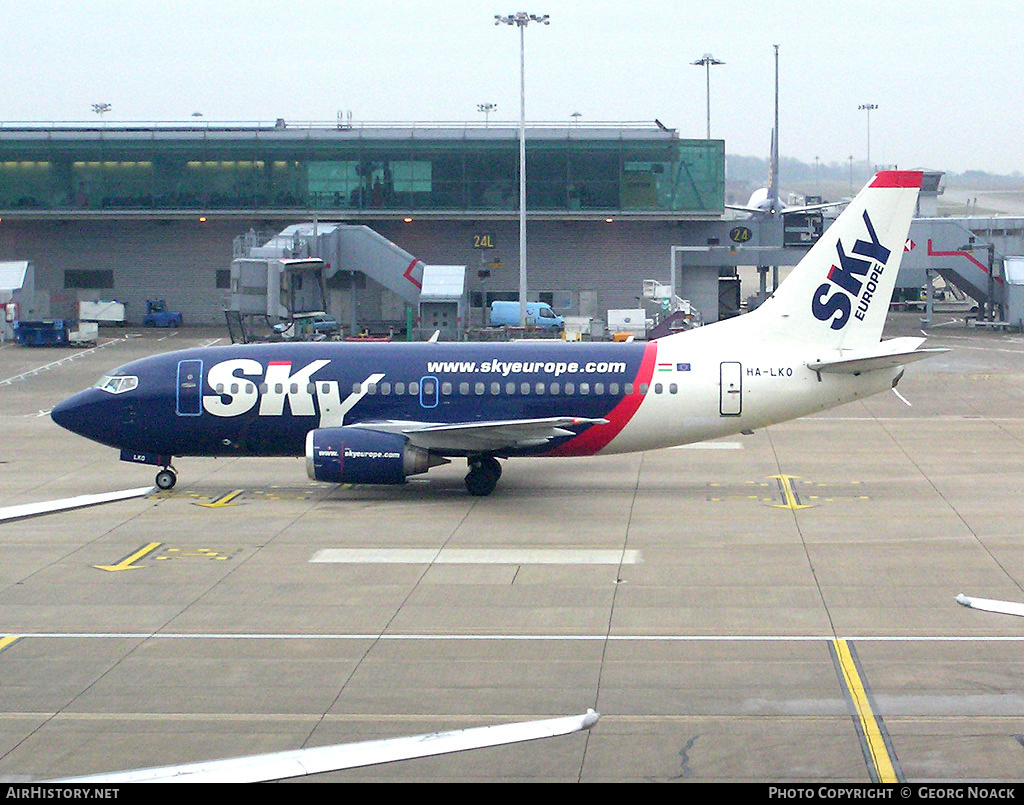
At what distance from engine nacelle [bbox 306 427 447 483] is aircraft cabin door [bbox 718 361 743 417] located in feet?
27.1

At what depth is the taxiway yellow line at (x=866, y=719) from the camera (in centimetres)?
1539

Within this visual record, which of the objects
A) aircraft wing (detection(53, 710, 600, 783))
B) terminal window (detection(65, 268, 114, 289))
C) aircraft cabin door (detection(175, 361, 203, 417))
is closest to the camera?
aircraft wing (detection(53, 710, 600, 783))

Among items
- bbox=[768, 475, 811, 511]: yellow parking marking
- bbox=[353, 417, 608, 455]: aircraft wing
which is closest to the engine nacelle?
bbox=[353, 417, 608, 455]: aircraft wing

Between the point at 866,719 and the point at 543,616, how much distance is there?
6889 millimetres

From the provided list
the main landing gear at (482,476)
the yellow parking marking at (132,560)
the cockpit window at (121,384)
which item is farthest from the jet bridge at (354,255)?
the yellow parking marking at (132,560)

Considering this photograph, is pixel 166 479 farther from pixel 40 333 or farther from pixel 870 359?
pixel 40 333

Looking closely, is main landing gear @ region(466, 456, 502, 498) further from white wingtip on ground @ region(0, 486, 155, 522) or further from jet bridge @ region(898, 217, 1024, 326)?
jet bridge @ region(898, 217, 1024, 326)

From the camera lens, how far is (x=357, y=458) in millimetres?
31297

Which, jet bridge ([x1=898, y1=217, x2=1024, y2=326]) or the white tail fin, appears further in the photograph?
jet bridge ([x1=898, y1=217, x2=1024, y2=326])

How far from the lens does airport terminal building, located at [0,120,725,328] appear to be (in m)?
83.2

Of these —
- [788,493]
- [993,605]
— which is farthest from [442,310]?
[993,605]

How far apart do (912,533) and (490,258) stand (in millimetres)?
60934

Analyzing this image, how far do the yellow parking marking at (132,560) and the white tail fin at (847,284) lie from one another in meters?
16.4

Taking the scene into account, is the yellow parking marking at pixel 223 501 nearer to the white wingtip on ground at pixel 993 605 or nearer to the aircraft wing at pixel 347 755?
the aircraft wing at pixel 347 755
